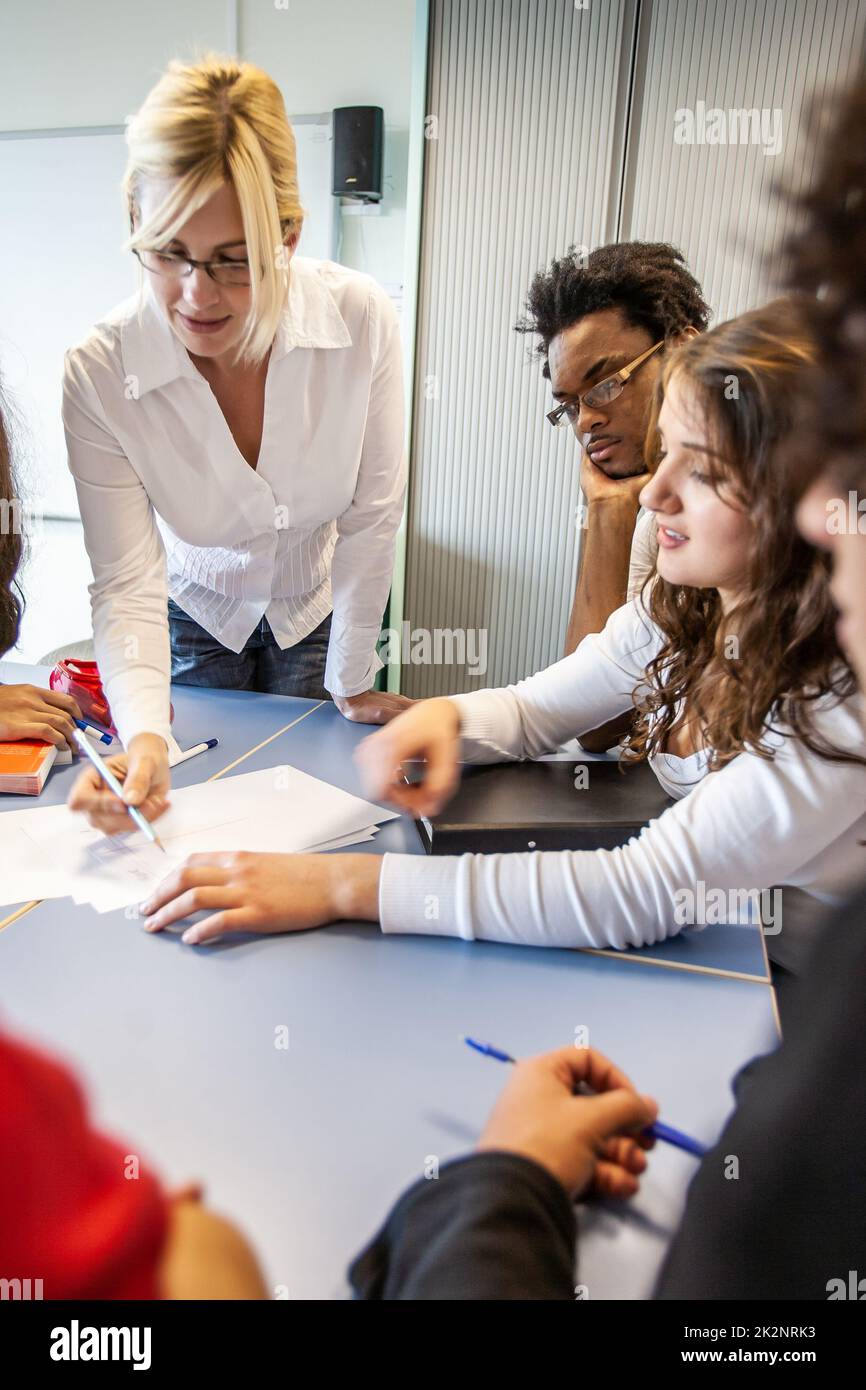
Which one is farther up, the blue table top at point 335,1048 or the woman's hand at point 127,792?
the woman's hand at point 127,792

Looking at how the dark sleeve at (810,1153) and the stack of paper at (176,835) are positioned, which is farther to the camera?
the stack of paper at (176,835)

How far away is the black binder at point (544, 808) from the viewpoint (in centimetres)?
102

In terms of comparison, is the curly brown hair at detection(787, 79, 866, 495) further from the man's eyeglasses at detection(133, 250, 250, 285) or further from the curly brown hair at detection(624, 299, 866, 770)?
the man's eyeglasses at detection(133, 250, 250, 285)

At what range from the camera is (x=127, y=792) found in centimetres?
110

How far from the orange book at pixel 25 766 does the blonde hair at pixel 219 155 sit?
0.66 meters

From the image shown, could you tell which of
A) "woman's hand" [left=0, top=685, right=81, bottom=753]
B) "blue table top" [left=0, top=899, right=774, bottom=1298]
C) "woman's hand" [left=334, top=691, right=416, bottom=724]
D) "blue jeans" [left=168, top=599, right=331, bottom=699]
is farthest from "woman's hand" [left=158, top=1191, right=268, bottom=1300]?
"blue jeans" [left=168, top=599, right=331, bottom=699]

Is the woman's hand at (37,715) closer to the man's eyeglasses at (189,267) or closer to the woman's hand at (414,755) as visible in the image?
the woman's hand at (414,755)

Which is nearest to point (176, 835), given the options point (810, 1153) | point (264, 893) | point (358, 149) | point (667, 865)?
point (264, 893)

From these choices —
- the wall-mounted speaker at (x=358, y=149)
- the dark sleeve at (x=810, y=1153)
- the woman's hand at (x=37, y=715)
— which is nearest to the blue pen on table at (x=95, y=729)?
the woman's hand at (x=37, y=715)

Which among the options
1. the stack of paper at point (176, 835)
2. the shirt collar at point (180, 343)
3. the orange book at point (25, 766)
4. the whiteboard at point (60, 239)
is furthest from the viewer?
the whiteboard at point (60, 239)

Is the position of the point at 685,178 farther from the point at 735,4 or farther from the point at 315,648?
the point at 315,648

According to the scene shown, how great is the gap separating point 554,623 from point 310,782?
1.89 meters

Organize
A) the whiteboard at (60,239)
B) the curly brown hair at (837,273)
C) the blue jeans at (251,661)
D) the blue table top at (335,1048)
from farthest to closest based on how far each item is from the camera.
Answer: the whiteboard at (60,239) < the blue jeans at (251,661) < the blue table top at (335,1048) < the curly brown hair at (837,273)

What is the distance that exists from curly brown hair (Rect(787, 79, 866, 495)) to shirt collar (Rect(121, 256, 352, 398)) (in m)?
1.12
